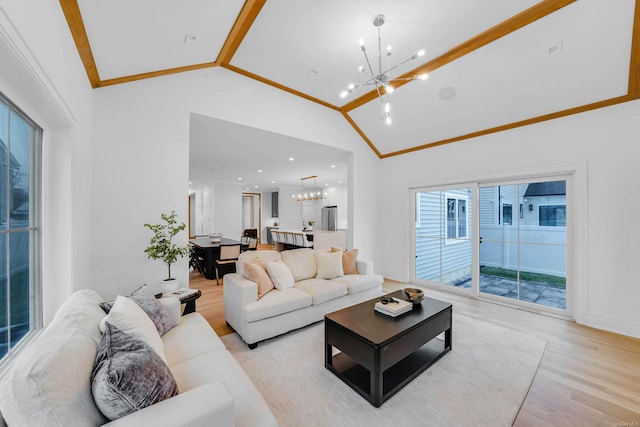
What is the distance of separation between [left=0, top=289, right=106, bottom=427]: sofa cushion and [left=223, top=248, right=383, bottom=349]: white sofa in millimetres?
1575

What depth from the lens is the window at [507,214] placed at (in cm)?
395

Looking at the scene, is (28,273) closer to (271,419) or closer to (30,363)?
(30,363)

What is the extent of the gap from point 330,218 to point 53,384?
9645 mm

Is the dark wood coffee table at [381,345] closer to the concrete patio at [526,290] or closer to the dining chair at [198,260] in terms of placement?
the concrete patio at [526,290]

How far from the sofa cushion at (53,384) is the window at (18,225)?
64cm

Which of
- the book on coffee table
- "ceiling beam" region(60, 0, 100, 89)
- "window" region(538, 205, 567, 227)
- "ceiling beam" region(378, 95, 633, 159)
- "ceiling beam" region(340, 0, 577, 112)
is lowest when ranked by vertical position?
the book on coffee table

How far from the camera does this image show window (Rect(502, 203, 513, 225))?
395 centimetres

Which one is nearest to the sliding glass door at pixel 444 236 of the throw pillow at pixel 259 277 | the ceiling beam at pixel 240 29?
the throw pillow at pixel 259 277

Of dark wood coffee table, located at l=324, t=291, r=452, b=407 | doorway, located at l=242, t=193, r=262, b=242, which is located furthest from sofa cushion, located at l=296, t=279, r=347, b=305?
doorway, located at l=242, t=193, r=262, b=242

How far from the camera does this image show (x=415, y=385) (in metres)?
2.08

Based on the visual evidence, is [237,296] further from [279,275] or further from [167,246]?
[167,246]

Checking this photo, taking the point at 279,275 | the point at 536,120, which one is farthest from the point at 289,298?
the point at 536,120

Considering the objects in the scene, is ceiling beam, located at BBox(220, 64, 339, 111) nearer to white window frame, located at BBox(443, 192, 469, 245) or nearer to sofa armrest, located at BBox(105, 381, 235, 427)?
white window frame, located at BBox(443, 192, 469, 245)

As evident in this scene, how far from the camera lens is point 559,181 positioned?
3527 mm
